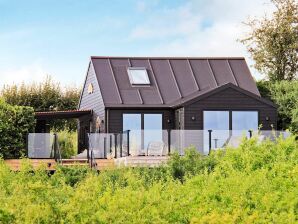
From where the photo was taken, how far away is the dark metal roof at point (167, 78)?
33.5m

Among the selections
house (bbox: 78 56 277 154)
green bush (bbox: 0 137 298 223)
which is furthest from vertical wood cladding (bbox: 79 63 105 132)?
green bush (bbox: 0 137 298 223)

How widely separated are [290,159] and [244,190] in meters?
4.81

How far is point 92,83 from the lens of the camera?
36.7 m

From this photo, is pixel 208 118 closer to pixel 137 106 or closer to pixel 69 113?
pixel 137 106

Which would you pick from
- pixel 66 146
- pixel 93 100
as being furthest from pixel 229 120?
pixel 66 146

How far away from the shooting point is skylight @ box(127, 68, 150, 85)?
113ft

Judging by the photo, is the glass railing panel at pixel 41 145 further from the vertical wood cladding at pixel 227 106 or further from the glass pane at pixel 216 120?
the glass pane at pixel 216 120

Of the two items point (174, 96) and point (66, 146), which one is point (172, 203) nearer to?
point (174, 96)

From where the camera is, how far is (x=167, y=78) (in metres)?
35.0

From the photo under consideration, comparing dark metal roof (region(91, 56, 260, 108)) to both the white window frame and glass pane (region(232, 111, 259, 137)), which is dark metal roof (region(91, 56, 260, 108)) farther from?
glass pane (region(232, 111, 259, 137))

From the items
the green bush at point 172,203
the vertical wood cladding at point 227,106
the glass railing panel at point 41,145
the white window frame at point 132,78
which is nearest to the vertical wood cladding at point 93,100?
the white window frame at point 132,78

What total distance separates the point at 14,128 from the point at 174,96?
7.73 meters

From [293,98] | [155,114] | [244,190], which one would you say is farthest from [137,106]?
[244,190]

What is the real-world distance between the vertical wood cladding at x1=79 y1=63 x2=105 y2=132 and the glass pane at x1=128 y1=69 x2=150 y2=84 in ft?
5.33
